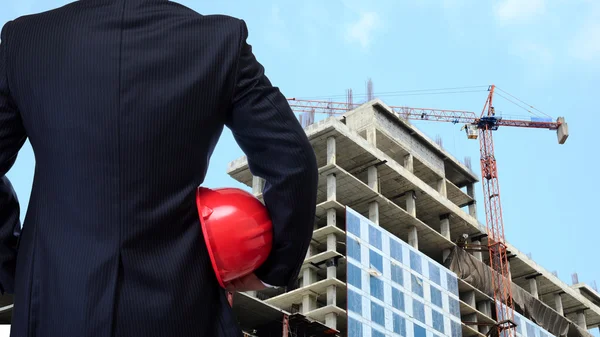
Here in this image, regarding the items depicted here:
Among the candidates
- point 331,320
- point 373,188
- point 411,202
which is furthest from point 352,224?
point 411,202

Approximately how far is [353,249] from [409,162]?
14.0 metres

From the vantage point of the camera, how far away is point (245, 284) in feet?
8.64

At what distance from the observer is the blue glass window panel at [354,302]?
48.9m

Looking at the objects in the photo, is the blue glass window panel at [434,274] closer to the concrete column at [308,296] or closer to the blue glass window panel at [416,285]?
the blue glass window panel at [416,285]

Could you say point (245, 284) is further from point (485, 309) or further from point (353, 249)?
point (485, 309)

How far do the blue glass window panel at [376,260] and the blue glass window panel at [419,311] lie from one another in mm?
3443

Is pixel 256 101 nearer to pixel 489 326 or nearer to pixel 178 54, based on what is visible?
pixel 178 54

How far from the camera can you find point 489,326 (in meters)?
62.7

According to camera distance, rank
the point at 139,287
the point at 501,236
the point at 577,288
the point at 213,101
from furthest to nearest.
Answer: the point at 577,288 → the point at 501,236 → the point at 213,101 → the point at 139,287

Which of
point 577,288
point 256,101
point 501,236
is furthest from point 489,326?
point 256,101

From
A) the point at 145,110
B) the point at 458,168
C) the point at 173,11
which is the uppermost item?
the point at 458,168

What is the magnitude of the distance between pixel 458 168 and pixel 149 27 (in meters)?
69.9

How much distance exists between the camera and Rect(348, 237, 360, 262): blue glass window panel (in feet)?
168

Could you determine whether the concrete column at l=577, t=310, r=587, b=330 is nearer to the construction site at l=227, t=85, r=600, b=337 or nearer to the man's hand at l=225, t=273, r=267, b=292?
the construction site at l=227, t=85, r=600, b=337
